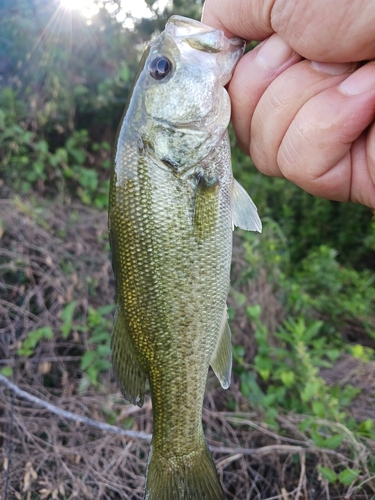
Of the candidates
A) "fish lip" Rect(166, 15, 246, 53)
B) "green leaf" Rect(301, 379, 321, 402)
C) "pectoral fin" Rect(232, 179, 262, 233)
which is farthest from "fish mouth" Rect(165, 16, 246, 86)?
"green leaf" Rect(301, 379, 321, 402)

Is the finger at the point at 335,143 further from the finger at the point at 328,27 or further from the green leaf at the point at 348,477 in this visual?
the green leaf at the point at 348,477

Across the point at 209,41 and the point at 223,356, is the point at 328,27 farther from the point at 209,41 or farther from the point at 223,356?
the point at 223,356

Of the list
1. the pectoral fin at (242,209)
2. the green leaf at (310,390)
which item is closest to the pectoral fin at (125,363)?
the pectoral fin at (242,209)

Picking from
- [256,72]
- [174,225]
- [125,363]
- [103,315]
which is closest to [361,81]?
[256,72]

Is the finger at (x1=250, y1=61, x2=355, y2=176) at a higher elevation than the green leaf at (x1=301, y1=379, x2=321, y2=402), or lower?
higher

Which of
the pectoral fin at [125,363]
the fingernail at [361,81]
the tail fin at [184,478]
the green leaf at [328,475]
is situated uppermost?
the fingernail at [361,81]

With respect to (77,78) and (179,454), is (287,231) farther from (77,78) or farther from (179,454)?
(179,454)

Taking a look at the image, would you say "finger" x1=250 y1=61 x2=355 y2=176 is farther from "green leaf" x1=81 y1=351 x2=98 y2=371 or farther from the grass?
"green leaf" x1=81 y1=351 x2=98 y2=371
